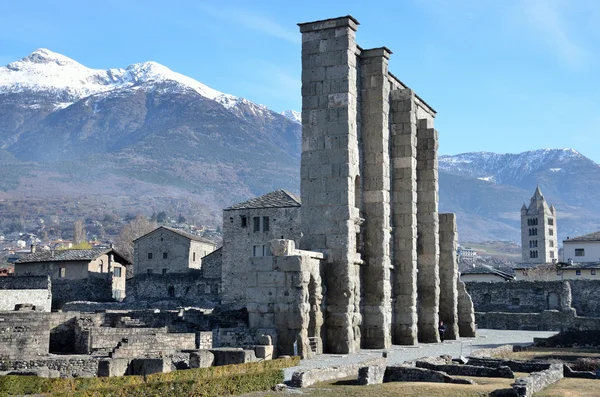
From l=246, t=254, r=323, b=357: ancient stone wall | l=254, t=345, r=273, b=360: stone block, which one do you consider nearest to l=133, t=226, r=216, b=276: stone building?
l=246, t=254, r=323, b=357: ancient stone wall

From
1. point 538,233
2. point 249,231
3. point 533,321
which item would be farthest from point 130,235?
point 533,321

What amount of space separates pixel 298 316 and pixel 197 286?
38.2 m

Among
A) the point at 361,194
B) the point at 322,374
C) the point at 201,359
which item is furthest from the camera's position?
the point at 361,194

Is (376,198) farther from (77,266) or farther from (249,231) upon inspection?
(77,266)

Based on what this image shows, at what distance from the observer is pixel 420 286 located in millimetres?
33969

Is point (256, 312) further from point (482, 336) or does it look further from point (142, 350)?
point (482, 336)

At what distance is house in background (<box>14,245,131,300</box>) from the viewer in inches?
2496

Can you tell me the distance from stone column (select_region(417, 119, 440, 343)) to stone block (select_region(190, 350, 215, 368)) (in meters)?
14.7

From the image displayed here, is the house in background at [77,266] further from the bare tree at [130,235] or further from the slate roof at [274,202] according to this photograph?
the bare tree at [130,235]

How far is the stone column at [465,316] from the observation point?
36.9 metres

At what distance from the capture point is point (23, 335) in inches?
993

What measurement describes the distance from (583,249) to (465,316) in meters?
52.9

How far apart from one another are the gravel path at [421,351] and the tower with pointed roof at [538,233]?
4376 inches

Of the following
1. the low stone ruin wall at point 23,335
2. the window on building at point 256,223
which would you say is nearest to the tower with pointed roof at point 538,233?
the window on building at point 256,223
